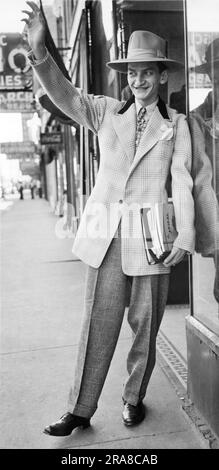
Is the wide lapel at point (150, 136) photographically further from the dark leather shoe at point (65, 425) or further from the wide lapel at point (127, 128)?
the dark leather shoe at point (65, 425)

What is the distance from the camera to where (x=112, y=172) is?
2494 mm

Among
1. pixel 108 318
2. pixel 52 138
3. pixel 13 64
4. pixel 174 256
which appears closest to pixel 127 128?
pixel 174 256

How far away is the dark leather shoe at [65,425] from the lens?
8.48ft

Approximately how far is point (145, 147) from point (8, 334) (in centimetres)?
266

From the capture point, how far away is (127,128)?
8.24ft

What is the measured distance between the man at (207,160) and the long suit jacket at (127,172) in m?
0.09

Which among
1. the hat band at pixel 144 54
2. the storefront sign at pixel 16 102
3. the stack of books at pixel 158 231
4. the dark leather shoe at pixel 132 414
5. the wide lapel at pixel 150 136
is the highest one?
the storefront sign at pixel 16 102

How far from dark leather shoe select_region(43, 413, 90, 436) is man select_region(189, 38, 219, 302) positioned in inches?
43.8

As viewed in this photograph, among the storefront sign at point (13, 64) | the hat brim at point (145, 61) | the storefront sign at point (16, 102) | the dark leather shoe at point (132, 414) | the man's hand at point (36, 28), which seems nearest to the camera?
the man's hand at point (36, 28)

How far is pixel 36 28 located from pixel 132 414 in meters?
2.07

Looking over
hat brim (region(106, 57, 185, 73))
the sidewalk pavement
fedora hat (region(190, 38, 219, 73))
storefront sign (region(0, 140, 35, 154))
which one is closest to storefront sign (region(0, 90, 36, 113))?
the sidewalk pavement

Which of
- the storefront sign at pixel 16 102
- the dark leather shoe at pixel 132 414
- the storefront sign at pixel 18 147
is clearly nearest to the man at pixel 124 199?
the dark leather shoe at pixel 132 414

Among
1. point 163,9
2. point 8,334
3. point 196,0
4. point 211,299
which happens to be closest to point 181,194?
point 211,299
